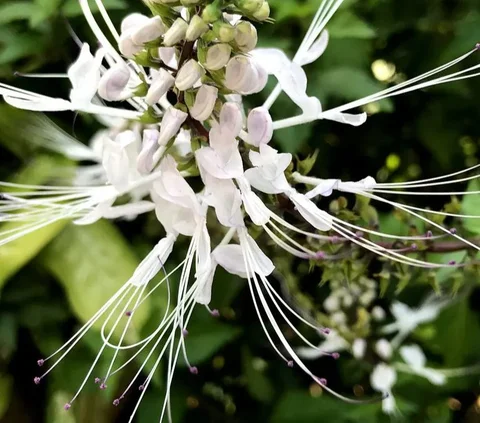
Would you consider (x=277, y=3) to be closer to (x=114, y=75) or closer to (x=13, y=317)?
(x=114, y=75)

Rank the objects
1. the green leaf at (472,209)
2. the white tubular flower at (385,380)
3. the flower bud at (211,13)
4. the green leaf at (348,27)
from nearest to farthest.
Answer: the flower bud at (211,13), the green leaf at (472,209), the green leaf at (348,27), the white tubular flower at (385,380)

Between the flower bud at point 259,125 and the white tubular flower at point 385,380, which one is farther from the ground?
the flower bud at point 259,125

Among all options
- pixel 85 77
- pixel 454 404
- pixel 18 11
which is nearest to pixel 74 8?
pixel 18 11

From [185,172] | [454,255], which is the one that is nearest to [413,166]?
[454,255]

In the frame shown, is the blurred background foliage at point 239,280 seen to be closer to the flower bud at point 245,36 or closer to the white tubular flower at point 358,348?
the white tubular flower at point 358,348

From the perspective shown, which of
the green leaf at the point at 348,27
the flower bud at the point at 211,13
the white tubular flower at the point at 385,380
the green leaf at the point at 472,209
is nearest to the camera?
the flower bud at the point at 211,13

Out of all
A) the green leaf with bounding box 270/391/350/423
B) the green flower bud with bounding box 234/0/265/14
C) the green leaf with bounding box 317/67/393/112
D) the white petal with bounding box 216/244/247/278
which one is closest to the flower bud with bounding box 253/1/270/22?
the green flower bud with bounding box 234/0/265/14

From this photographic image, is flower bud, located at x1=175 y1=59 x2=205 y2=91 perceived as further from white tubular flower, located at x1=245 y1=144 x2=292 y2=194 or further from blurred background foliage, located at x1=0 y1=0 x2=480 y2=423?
blurred background foliage, located at x1=0 y1=0 x2=480 y2=423

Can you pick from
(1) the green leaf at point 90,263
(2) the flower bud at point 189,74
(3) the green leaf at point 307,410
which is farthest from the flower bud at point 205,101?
(3) the green leaf at point 307,410
